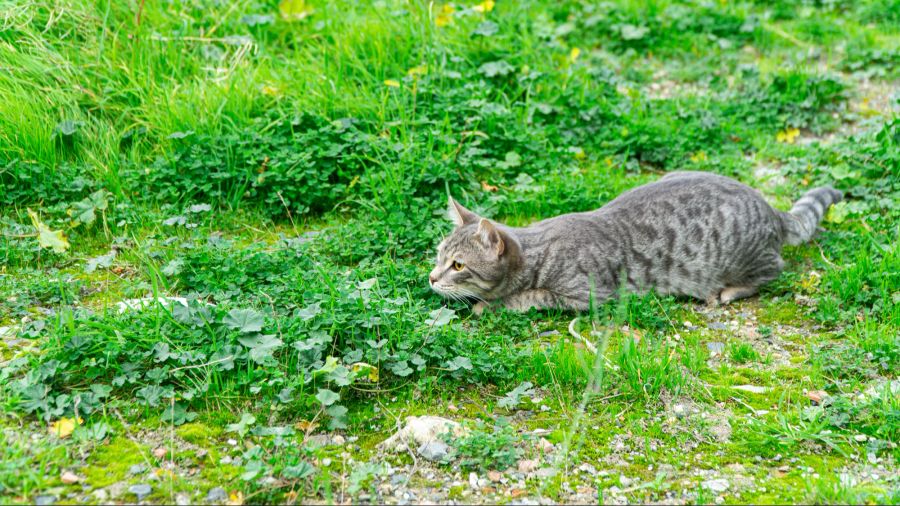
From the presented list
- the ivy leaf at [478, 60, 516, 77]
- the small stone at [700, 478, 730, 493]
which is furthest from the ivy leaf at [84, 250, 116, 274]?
the small stone at [700, 478, 730, 493]

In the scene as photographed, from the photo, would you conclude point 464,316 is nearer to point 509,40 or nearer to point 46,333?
point 46,333

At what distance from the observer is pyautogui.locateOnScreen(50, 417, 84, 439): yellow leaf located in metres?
3.68

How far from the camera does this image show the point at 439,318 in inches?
180

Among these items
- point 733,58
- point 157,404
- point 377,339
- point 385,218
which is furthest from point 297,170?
point 733,58

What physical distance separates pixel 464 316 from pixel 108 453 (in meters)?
2.30

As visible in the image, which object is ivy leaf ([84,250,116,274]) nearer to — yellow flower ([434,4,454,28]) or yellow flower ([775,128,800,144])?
yellow flower ([434,4,454,28])

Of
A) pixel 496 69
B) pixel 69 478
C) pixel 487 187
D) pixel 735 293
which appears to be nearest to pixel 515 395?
pixel 69 478

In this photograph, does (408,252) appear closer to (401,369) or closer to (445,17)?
(401,369)

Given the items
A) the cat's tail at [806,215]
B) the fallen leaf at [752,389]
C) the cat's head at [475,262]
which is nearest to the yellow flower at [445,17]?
the cat's head at [475,262]

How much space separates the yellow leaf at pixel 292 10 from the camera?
750 centimetres

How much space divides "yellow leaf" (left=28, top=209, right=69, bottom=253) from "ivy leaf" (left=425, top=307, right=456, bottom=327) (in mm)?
2508

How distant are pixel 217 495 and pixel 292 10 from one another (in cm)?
515

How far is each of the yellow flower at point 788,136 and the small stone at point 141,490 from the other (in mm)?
5808

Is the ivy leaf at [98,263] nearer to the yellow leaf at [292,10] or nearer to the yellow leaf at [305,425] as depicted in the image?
the yellow leaf at [305,425]
